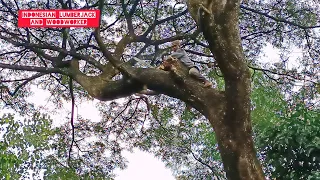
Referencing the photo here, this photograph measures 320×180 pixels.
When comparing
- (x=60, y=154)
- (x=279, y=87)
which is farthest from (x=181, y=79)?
(x=60, y=154)

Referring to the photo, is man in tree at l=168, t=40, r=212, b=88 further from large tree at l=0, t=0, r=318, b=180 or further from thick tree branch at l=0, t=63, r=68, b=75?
thick tree branch at l=0, t=63, r=68, b=75

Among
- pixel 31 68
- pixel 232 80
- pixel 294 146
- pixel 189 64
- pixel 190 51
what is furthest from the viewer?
pixel 190 51

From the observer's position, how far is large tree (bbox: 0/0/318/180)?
2812 mm

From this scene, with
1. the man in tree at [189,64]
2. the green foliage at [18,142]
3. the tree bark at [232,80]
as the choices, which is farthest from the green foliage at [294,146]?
the green foliage at [18,142]

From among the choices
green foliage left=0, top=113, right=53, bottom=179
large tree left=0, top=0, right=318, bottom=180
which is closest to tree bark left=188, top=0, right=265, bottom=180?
large tree left=0, top=0, right=318, bottom=180

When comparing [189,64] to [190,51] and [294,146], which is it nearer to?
[294,146]

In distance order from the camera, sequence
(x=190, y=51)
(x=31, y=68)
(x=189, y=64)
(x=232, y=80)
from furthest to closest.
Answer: (x=190, y=51) → (x=31, y=68) → (x=189, y=64) → (x=232, y=80)

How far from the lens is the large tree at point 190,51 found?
2812 mm

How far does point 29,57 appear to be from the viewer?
6820mm

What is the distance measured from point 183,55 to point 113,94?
780 millimetres

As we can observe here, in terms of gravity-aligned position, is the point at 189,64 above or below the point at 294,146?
above

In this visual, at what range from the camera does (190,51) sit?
599cm

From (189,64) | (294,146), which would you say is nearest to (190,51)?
(189,64)

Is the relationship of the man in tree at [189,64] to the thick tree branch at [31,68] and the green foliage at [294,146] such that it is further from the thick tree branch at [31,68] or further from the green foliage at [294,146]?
the thick tree branch at [31,68]
